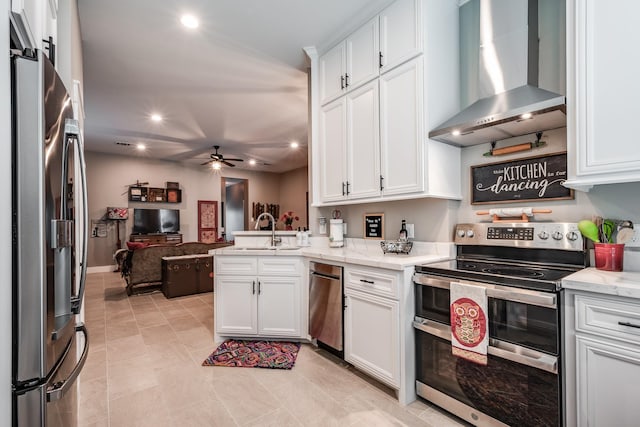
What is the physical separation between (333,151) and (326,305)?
1436 mm

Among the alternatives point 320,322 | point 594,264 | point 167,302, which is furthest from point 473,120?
point 167,302

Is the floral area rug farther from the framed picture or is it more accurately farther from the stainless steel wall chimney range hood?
the framed picture

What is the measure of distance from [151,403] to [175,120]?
4.34 meters

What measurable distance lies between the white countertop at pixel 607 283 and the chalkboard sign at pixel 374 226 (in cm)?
155

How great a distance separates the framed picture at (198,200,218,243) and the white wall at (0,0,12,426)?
8.02m

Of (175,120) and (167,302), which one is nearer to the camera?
(167,302)

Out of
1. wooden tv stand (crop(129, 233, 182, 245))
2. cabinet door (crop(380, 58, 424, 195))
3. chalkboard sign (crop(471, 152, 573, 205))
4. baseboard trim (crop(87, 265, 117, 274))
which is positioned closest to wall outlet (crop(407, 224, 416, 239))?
cabinet door (crop(380, 58, 424, 195))

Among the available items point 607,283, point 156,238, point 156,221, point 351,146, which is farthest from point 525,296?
point 156,221

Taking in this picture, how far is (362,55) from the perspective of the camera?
273 cm

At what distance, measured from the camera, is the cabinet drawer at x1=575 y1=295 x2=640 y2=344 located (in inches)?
51.0

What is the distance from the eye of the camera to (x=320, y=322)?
273 cm

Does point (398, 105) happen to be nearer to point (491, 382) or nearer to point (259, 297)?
point (491, 382)

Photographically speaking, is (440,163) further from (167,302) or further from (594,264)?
(167,302)

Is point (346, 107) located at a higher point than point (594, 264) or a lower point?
higher
